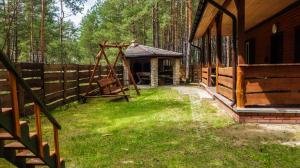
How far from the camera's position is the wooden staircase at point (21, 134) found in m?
3.71

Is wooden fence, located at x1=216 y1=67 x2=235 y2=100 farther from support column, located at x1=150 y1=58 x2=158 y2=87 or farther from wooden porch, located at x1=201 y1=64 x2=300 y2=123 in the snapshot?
support column, located at x1=150 y1=58 x2=158 y2=87

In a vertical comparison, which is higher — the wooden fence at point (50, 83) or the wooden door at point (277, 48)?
the wooden door at point (277, 48)

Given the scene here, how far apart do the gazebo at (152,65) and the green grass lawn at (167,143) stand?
1420cm

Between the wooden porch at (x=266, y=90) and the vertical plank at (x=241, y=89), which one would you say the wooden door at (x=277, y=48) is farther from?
the vertical plank at (x=241, y=89)

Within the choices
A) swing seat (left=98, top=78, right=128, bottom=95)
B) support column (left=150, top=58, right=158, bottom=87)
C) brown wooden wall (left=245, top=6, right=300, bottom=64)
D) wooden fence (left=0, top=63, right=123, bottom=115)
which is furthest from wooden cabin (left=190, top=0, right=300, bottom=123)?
support column (left=150, top=58, right=158, bottom=87)

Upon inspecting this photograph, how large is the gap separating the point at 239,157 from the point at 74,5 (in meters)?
36.0

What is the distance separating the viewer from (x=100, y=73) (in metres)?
18.4

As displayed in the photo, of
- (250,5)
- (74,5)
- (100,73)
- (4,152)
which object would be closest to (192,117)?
(250,5)

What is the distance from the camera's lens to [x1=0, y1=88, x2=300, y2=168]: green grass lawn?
550cm

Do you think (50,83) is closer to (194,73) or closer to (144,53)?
(144,53)

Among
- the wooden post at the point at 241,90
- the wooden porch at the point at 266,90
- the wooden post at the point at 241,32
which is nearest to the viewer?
the wooden porch at the point at 266,90

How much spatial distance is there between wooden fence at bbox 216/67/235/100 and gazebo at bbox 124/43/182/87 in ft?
38.6

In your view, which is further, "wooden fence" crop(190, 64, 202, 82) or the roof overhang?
"wooden fence" crop(190, 64, 202, 82)

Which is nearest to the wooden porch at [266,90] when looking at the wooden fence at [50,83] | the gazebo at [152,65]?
the wooden fence at [50,83]
